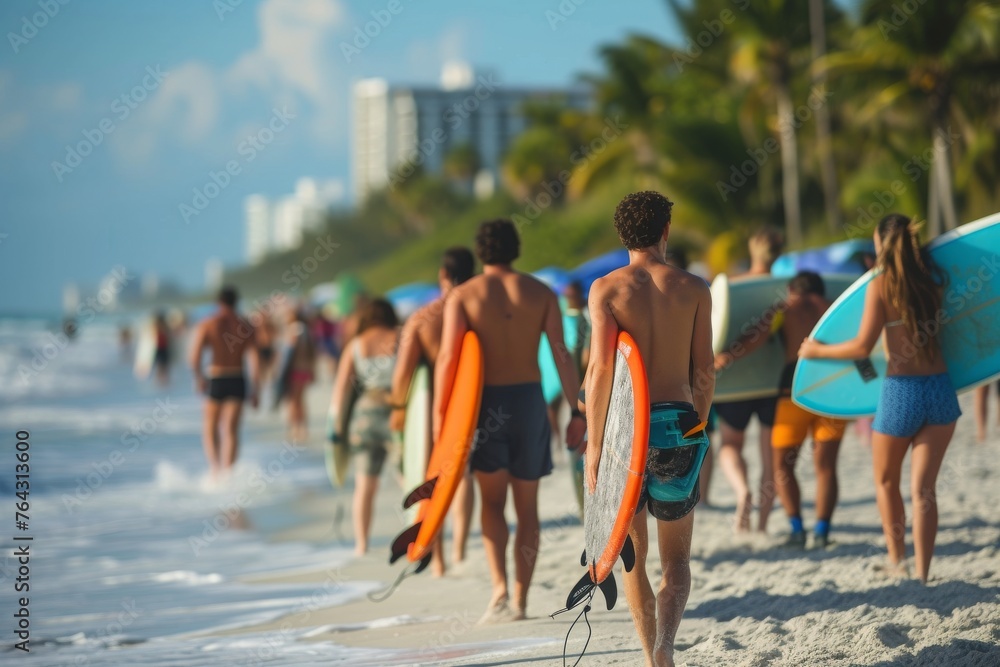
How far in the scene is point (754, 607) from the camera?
4477 millimetres

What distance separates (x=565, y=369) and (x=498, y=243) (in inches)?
23.4

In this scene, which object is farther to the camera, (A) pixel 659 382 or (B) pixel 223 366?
(B) pixel 223 366

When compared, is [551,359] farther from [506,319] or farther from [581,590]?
[581,590]

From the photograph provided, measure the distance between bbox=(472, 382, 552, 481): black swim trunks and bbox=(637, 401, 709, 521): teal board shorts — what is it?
1.12 meters

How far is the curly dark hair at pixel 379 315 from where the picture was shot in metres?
6.27

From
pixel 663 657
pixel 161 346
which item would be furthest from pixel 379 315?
pixel 161 346

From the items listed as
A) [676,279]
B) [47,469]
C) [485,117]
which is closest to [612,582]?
[676,279]

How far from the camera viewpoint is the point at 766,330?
554cm

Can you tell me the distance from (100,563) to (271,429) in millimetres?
8357

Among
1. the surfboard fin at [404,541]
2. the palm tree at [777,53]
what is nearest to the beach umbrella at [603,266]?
the surfboard fin at [404,541]

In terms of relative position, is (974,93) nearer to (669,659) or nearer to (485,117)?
(669,659)

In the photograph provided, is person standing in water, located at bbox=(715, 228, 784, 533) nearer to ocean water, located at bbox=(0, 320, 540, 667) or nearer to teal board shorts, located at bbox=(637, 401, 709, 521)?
ocean water, located at bbox=(0, 320, 540, 667)

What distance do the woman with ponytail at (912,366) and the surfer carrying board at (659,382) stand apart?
1.32 meters

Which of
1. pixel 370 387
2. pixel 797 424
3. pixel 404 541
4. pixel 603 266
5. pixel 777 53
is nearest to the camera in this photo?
pixel 404 541
